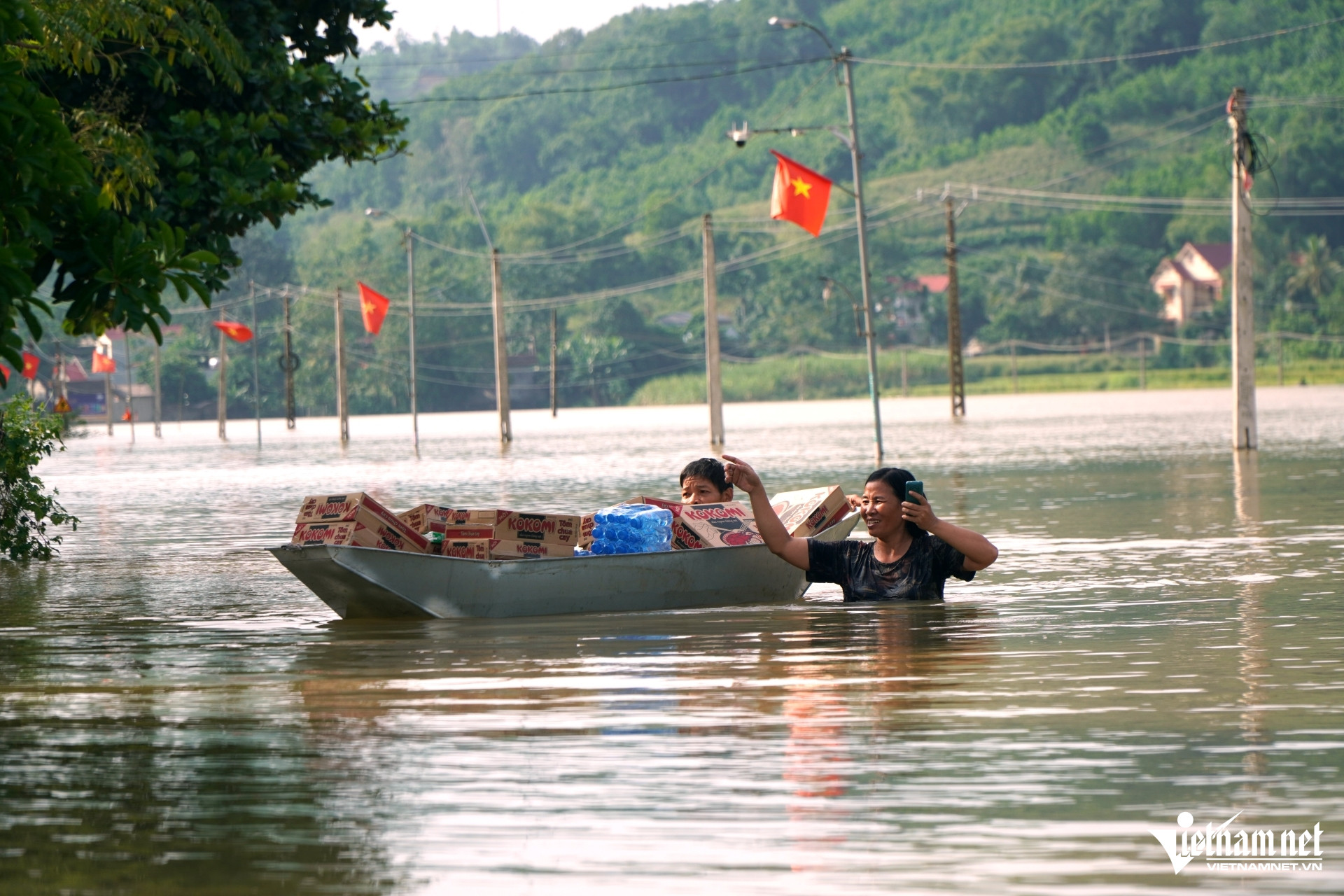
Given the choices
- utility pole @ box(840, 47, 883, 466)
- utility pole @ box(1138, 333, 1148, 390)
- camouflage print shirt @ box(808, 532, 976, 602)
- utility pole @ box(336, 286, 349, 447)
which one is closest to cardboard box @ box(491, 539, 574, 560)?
camouflage print shirt @ box(808, 532, 976, 602)

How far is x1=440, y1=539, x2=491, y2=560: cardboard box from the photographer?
1442 centimetres

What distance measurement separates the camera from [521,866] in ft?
22.0

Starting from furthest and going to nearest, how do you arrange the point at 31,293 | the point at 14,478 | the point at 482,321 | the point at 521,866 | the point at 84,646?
the point at 482,321, the point at 14,478, the point at 84,646, the point at 31,293, the point at 521,866

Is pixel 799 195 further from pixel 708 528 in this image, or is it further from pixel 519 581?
pixel 519 581

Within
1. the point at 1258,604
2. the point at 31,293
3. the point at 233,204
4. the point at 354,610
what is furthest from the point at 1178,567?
the point at 31,293

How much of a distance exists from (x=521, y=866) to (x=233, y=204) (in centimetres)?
1161

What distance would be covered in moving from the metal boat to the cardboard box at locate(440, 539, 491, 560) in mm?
549

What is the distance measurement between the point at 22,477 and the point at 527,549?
8.17 metres

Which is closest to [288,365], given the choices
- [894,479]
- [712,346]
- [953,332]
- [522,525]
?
[953,332]

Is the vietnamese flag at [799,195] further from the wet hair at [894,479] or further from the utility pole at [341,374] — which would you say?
the utility pole at [341,374]

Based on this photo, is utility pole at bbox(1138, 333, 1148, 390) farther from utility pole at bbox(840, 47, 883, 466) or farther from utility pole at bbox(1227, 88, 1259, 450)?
utility pole at bbox(840, 47, 883, 466)

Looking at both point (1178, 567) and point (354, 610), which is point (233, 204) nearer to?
point (354, 610)

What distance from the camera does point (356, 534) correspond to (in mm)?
13523

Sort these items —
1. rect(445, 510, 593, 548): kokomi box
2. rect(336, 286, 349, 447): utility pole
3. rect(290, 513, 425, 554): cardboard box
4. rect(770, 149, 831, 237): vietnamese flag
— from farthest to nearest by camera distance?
1. rect(336, 286, 349, 447): utility pole
2. rect(770, 149, 831, 237): vietnamese flag
3. rect(445, 510, 593, 548): kokomi box
4. rect(290, 513, 425, 554): cardboard box
